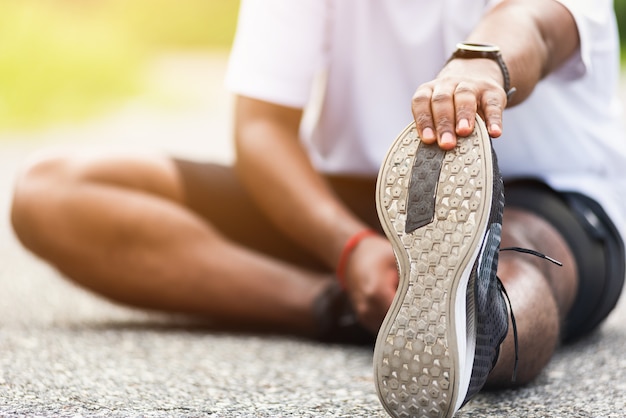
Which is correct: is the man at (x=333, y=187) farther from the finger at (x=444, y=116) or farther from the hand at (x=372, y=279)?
the finger at (x=444, y=116)

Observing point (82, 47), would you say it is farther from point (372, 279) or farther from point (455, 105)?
point (455, 105)

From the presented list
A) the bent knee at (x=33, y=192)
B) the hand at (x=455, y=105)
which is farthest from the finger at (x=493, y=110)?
the bent knee at (x=33, y=192)

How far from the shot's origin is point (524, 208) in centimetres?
168

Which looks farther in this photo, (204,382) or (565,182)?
(565,182)

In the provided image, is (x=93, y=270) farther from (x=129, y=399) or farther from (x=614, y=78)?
(x=614, y=78)

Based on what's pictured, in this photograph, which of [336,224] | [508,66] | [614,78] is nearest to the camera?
[508,66]

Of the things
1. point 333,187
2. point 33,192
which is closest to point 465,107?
point 333,187

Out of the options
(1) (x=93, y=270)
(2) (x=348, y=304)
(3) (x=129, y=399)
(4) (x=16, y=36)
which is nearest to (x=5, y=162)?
(4) (x=16, y=36)

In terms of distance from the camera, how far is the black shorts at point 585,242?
1667mm

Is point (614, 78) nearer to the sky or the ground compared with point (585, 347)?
nearer to the sky

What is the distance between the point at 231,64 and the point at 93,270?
1.59ft

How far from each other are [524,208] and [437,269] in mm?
Answer: 618

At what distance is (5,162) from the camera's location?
5203mm

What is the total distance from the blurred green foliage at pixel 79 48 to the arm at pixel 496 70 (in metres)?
5.66
